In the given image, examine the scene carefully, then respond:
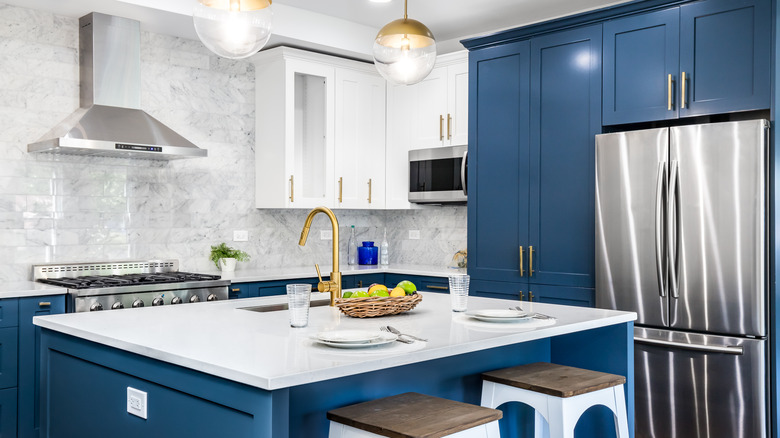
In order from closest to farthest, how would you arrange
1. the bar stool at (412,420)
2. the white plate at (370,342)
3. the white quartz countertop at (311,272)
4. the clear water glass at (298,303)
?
the bar stool at (412,420) < the white plate at (370,342) < the clear water glass at (298,303) < the white quartz countertop at (311,272)

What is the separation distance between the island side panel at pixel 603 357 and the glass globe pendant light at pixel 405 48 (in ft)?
4.22

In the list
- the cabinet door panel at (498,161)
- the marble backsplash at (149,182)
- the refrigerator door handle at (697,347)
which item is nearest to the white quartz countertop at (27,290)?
the marble backsplash at (149,182)

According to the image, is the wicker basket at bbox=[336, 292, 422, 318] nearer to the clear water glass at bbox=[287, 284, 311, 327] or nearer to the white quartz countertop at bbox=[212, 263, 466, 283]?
the clear water glass at bbox=[287, 284, 311, 327]

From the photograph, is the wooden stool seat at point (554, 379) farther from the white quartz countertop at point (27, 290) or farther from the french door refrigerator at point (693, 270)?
the white quartz countertop at point (27, 290)

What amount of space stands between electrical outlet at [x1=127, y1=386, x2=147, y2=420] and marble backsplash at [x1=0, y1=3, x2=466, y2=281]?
249cm

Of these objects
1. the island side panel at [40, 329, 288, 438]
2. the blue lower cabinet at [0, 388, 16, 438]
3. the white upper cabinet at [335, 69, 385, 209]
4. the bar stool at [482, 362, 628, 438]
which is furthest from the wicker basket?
the white upper cabinet at [335, 69, 385, 209]

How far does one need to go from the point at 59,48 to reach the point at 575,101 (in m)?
3.16

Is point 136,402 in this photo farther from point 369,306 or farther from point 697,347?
point 697,347

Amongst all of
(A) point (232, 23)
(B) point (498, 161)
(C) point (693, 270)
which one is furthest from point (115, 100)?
(C) point (693, 270)

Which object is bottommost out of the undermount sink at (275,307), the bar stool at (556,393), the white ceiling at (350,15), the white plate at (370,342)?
the bar stool at (556,393)

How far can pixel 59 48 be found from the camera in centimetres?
422

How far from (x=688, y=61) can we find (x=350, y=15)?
7.86ft

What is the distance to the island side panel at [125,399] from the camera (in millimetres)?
1603

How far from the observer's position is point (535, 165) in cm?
427
